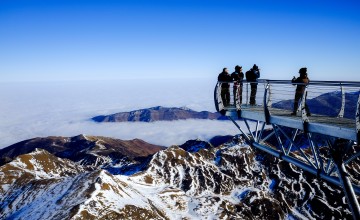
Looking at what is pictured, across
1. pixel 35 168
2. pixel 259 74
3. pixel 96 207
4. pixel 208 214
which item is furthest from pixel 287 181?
pixel 259 74

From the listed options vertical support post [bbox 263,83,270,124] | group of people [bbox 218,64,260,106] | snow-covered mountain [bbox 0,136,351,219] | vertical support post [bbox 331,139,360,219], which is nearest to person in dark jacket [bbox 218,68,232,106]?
group of people [bbox 218,64,260,106]

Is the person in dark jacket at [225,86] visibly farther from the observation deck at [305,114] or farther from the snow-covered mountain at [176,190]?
the snow-covered mountain at [176,190]

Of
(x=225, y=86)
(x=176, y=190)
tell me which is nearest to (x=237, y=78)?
(x=225, y=86)

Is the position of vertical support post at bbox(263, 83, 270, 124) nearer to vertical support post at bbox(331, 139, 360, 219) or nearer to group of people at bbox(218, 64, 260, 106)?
vertical support post at bbox(331, 139, 360, 219)

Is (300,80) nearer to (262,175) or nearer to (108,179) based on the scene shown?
(108,179)

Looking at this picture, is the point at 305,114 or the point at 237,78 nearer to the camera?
the point at 305,114

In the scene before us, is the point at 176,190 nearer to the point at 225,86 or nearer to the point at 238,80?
the point at 225,86
